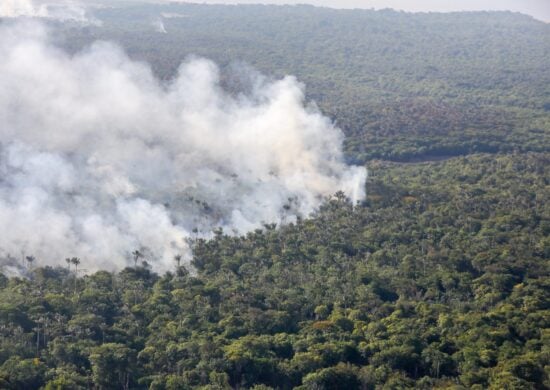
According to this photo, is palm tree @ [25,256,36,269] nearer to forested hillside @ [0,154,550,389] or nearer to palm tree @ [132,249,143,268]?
forested hillside @ [0,154,550,389]

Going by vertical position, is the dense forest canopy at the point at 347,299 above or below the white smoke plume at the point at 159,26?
below

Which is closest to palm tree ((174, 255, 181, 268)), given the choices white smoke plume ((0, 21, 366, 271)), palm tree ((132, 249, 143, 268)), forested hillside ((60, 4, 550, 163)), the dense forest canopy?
the dense forest canopy

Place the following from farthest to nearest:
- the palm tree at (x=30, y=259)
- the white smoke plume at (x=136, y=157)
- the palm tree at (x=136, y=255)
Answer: the white smoke plume at (x=136, y=157) → the palm tree at (x=136, y=255) → the palm tree at (x=30, y=259)

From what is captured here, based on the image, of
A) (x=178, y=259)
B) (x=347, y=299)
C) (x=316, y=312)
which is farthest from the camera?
(x=178, y=259)

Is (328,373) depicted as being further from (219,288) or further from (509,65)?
(509,65)

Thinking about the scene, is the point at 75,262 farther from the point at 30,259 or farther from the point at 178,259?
the point at 178,259

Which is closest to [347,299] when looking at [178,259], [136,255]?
[178,259]

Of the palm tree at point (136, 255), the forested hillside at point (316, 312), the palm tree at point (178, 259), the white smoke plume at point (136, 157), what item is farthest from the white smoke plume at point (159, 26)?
the palm tree at point (136, 255)

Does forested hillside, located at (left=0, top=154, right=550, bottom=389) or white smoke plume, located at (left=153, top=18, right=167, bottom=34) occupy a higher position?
white smoke plume, located at (left=153, top=18, right=167, bottom=34)

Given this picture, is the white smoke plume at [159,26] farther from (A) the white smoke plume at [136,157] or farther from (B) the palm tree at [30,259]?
(B) the palm tree at [30,259]
